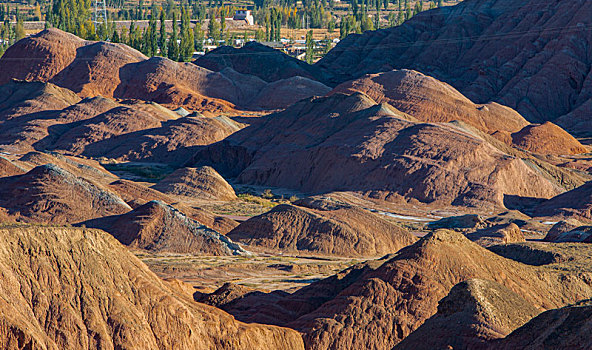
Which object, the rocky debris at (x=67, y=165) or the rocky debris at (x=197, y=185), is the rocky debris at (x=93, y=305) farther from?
the rocky debris at (x=197, y=185)

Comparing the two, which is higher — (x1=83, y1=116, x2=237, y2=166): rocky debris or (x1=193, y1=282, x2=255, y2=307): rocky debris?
(x1=193, y1=282, x2=255, y2=307): rocky debris

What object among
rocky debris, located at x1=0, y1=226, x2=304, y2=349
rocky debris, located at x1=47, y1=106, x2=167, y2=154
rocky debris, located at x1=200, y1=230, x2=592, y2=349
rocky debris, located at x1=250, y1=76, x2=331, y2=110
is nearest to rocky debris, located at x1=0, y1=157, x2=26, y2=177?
rocky debris, located at x1=47, y1=106, x2=167, y2=154

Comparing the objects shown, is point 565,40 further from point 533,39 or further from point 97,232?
point 97,232

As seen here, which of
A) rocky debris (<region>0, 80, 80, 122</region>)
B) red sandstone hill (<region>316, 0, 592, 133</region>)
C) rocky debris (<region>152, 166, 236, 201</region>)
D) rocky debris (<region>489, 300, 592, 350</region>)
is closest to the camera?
rocky debris (<region>489, 300, 592, 350</region>)

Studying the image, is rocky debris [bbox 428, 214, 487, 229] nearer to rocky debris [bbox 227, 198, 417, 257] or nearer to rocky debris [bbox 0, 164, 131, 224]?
rocky debris [bbox 227, 198, 417, 257]

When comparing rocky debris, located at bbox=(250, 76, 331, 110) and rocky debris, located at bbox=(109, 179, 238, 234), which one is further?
rocky debris, located at bbox=(250, 76, 331, 110)

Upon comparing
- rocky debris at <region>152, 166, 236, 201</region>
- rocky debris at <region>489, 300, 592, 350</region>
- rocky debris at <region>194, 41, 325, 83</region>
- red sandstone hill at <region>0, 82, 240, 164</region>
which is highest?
rocky debris at <region>489, 300, 592, 350</region>

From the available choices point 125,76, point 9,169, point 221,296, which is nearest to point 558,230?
point 221,296
